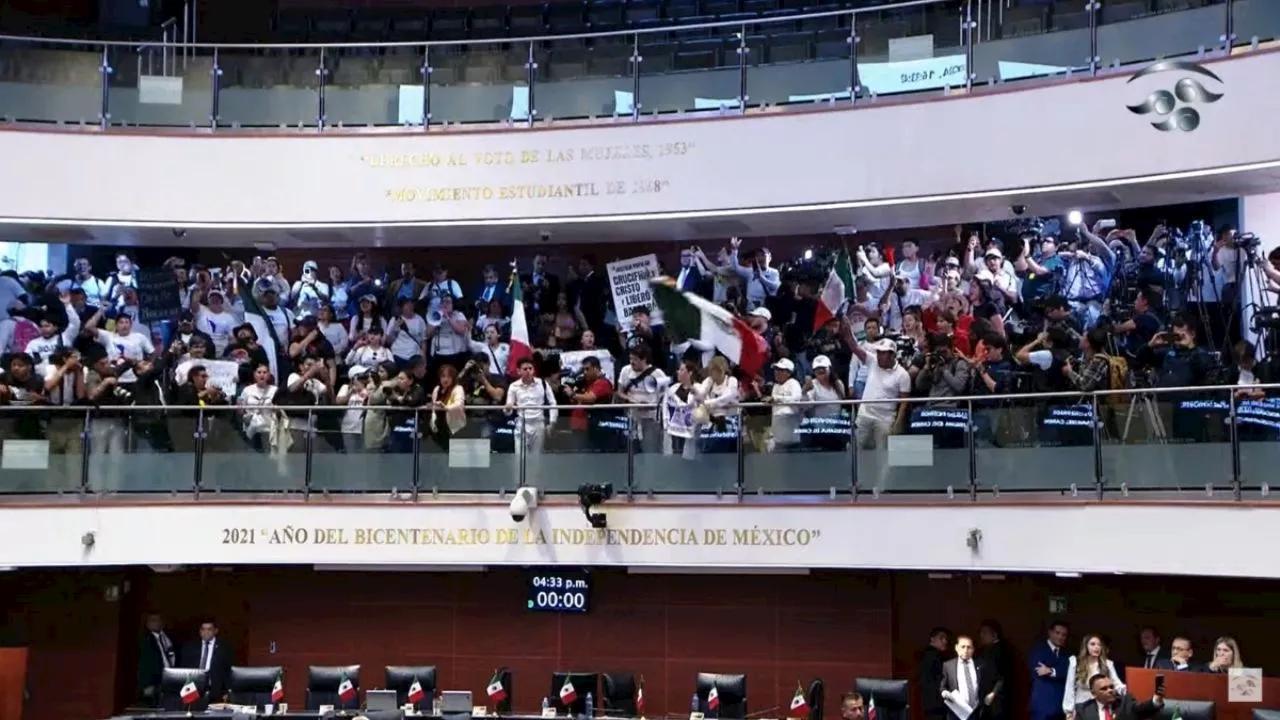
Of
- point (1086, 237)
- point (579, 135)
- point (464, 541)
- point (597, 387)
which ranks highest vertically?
point (579, 135)

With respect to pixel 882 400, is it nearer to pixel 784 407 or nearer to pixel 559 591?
pixel 784 407

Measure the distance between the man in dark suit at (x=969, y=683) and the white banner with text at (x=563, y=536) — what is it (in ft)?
4.10

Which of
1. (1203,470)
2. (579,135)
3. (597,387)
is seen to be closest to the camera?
(1203,470)

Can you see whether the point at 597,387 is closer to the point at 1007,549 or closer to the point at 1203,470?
the point at 1007,549

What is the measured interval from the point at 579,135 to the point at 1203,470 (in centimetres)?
751

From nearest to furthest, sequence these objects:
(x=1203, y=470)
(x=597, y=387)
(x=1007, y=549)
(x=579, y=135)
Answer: (x=1203, y=470)
(x=1007, y=549)
(x=597, y=387)
(x=579, y=135)

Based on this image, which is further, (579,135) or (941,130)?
(579,135)

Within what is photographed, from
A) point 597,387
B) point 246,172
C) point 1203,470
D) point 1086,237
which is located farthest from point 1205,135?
point 246,172

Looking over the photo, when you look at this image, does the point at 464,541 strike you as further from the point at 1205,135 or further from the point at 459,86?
the point at 1205,135

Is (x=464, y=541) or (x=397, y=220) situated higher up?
(x=397, y=220)

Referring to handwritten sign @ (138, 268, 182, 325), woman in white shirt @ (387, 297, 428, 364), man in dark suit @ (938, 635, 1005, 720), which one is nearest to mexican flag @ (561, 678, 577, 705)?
man in dark suit @ (938, 635, 1005, 720)

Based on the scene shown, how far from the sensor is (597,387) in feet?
54.4

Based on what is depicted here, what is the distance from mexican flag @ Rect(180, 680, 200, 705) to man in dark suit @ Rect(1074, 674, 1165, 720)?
25.4 feet

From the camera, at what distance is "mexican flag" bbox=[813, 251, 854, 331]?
17.5m
